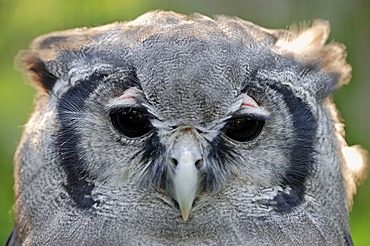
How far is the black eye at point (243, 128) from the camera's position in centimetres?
287

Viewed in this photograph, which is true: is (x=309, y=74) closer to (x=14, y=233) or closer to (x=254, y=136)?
(x=254, y=136)

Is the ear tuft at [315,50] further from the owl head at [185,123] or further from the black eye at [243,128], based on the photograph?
the black eye at [243,128]

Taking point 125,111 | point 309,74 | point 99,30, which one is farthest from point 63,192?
point 309,74

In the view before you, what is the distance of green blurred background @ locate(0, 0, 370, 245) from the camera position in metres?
5.86

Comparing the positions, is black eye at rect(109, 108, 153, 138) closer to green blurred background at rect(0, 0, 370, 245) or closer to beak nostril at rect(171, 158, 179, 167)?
beak nostril at rect(171, 158, 179, 167)

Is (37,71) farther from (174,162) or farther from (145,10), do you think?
(145,10)

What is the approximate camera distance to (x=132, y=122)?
113 inches

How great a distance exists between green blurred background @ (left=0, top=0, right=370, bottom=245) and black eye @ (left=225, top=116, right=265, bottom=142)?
8.91ft

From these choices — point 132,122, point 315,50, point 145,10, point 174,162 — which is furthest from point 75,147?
point 145,10

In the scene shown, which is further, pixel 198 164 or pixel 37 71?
pixel 37 71

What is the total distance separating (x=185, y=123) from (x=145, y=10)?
3914 millimetres

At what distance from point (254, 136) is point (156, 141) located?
0.98 feet

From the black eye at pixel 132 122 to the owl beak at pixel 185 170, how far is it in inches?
4.5

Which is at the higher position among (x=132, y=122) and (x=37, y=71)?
(x=37, y=71)
